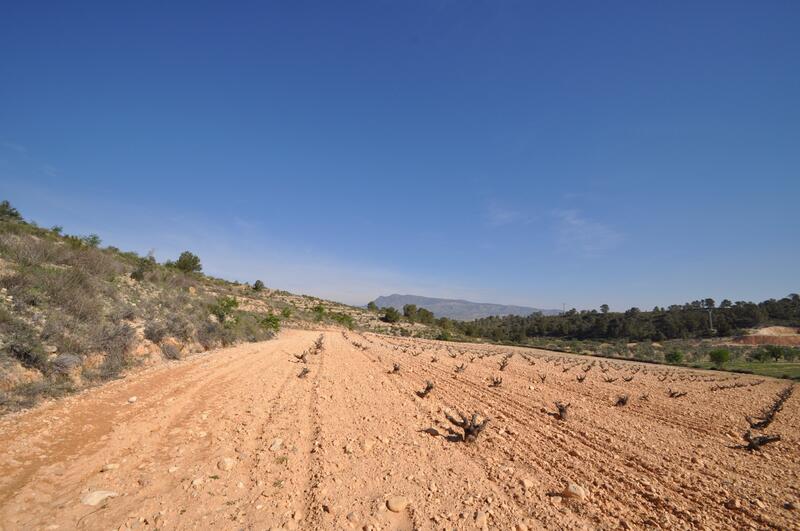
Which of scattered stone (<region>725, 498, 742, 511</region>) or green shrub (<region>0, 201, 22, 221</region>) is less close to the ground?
green shrub (<region>0, 201, 22, 221</region>)

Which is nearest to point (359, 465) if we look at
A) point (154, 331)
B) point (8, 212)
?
point (154, 331)

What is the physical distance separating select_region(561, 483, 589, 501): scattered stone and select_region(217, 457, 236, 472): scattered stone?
424cm

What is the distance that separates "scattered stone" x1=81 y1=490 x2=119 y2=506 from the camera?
3.69 metres

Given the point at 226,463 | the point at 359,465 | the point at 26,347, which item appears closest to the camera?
the point at 226,463

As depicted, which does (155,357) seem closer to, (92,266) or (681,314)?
(92,266)

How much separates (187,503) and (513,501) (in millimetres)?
3608

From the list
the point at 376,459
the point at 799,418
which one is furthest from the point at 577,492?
the point at 799,418

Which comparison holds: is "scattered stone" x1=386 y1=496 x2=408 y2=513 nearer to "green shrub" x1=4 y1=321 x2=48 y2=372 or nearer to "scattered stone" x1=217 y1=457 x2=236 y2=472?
"scattered stone" x1=217 y1=457 x2=236 y2=472

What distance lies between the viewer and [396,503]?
3.84 metres

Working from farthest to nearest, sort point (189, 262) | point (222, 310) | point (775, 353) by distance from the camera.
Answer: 1. point (189, 262)
2. point (775, 353)
3. point (222, 310)

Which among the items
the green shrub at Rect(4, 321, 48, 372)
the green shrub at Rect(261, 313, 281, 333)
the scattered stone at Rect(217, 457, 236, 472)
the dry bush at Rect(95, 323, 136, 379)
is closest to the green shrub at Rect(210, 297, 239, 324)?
the green shrub at Rect(261, 313, 281, 333)

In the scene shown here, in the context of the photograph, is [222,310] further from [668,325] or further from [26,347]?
[668,325]

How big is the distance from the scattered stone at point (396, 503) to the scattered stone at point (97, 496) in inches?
119

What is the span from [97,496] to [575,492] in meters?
5.45
